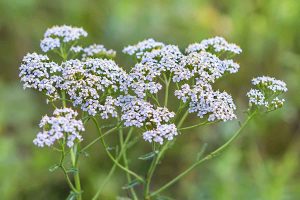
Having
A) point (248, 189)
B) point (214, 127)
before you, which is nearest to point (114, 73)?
point (248, 189)

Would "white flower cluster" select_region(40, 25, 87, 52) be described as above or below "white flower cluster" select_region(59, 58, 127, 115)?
above

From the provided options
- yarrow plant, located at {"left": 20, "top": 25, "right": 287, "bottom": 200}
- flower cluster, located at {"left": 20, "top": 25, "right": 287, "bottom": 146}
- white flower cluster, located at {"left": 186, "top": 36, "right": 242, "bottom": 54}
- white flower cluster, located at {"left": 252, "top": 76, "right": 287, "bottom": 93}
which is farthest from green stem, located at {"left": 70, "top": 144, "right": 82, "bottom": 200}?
white flower cluster, located at {"left": 252, "top": 76, "right": 287, "bottom": 93}

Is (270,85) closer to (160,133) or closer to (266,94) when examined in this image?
(266,94)

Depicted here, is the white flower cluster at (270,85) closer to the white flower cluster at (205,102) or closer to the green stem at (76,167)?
the white flower cluster at (205,102)

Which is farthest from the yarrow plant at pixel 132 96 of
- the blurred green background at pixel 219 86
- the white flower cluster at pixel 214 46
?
the blurred green background at pixel 219 86

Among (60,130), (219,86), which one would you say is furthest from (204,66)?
(219,86)

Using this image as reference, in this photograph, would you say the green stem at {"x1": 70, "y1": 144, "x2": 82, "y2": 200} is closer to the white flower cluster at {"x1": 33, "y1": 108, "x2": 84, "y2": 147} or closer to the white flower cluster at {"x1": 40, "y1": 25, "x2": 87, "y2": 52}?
the white flower cluster at {"x1": 33, "y1": 108, "x2": 84, "y2": 147}
